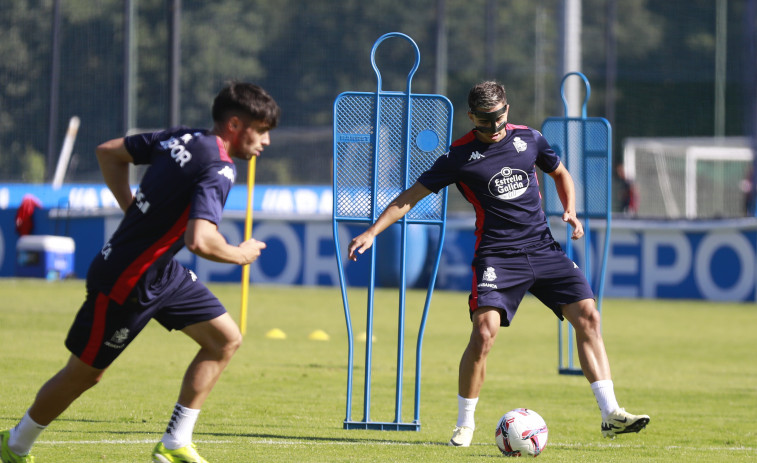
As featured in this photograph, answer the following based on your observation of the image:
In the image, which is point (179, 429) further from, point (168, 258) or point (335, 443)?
point (335, 443)

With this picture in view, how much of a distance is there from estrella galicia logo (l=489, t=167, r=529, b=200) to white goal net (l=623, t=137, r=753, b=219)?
2714 cm

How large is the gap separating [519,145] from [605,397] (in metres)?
1.69

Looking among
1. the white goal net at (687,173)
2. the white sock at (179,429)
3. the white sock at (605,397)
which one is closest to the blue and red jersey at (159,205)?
the white sock at (179,429)

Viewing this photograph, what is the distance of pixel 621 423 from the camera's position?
7.30 meters

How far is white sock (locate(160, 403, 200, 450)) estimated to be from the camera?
19.5 ft

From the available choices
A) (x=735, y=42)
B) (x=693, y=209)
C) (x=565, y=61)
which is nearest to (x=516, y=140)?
(x=565, y=61)

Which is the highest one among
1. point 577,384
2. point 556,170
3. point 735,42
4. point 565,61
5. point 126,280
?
point 735,42

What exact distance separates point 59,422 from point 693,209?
29.4 m

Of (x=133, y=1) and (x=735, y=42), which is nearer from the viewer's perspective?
(x=133, y=1)

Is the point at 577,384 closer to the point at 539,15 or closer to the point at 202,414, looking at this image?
the point at 202,414

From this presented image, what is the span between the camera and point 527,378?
1173cm

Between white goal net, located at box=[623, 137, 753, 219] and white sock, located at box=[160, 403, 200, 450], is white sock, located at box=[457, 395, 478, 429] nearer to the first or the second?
white sock, located at box=[160, 403, 200, 450]

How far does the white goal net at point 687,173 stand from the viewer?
34906 millimetres

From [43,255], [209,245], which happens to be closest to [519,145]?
[209,245]
